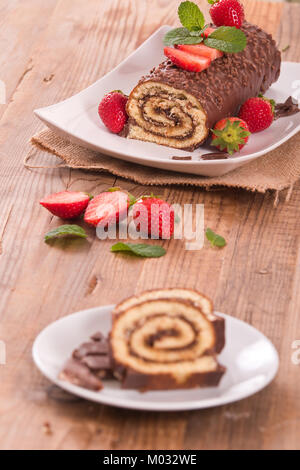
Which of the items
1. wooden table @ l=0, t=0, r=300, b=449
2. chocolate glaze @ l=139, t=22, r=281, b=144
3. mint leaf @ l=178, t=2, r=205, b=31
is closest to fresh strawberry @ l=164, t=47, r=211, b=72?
chocolate glaze @ l=139, t=22, r=281, b=144

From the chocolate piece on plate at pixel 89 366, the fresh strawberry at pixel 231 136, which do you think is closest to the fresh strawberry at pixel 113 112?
the fresh strawberry at pixel 231 136

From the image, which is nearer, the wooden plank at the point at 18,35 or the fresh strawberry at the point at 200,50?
the fresh strawberry at the point at 200,50

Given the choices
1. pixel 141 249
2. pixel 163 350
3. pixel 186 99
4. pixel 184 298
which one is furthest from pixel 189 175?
pixel 163 350

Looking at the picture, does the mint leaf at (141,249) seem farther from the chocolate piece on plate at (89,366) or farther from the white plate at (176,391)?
the chocolate piece on plate at (89,366)

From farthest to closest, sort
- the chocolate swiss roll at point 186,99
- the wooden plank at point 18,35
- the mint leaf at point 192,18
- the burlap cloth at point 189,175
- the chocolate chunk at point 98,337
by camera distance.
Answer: the wooden plank at point 18,35 < the mint leaf at point 192,18 < the chocolate swiss roll at point 186,99 < the burlap cloth at point 189,175 < the chocolate chunk at point 98,337

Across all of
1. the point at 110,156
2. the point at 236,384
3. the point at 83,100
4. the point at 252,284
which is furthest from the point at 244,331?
the point at 83,100

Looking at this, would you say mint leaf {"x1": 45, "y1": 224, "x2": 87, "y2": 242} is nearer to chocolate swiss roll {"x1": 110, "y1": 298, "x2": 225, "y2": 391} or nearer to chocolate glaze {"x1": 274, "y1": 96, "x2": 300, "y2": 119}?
chocolate swiss roll {"x1": 110, "y1": 298, "x2": 225, "y2": 391}

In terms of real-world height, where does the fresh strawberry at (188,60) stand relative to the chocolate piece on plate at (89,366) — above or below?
above
